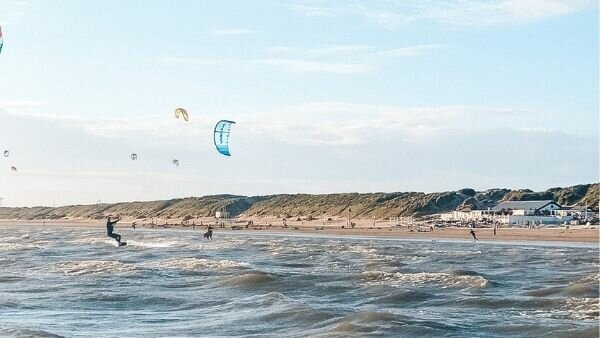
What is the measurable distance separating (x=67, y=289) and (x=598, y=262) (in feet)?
53.9

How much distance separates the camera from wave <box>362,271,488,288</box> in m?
19.5

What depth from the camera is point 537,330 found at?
12.5 m

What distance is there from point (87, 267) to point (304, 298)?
33.6ft

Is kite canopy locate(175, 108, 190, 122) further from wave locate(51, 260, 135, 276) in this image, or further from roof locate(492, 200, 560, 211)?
roof locate(492, 200, 560, 211)


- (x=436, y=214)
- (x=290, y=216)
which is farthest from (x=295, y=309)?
(x=290, y=216)

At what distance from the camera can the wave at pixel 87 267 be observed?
23656 millimetres

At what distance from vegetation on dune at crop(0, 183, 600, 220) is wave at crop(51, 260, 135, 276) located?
168ft

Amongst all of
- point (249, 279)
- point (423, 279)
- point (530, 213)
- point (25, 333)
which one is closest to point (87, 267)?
point (249, 279)

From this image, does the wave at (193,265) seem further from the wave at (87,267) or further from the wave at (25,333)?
the wave at (25,333)

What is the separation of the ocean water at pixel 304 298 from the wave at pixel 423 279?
0.09 feet

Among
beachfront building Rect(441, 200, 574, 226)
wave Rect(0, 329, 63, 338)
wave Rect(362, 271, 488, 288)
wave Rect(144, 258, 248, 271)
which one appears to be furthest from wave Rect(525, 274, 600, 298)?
beachfront building Rect(441, 200, 574, 226)

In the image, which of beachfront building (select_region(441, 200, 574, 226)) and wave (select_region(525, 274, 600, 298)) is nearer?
wave (select_region(525, 274, 600, 298))

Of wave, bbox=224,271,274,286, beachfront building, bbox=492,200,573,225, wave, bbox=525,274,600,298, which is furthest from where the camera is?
beachfront building, bbox=492,200,573,225

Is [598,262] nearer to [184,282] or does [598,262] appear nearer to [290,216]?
[184,282]
